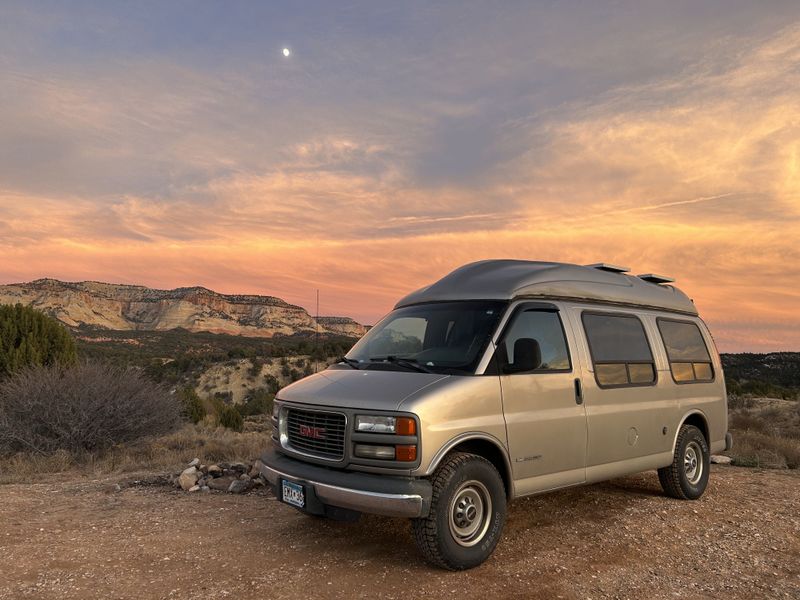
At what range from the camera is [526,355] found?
17.1ft

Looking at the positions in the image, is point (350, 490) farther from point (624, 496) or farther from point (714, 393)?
point (714, 393)

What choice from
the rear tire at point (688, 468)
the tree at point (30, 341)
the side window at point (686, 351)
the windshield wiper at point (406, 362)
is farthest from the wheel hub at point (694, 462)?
the tree at point (30, 341)

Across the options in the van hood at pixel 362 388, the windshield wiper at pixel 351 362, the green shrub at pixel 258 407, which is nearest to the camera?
the van hood at pixel 362 388

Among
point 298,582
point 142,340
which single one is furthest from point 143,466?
point 142,340

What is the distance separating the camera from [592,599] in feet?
14.6

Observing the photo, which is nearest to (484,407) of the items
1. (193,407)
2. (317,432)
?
(317,432)

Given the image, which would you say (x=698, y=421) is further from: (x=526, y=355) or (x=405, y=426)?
(x=405, y=426)

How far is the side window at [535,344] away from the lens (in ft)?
17.1

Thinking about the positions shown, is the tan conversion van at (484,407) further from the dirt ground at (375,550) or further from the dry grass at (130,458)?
the dry grass at (130,458)

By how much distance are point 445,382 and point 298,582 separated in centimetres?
189

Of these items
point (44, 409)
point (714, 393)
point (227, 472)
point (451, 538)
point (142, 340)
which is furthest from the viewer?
point (142, 340)

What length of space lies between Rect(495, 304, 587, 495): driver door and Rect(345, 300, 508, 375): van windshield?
0.75 ft

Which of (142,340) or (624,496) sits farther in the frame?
(142,340)

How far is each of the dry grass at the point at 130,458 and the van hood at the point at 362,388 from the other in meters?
5.06
